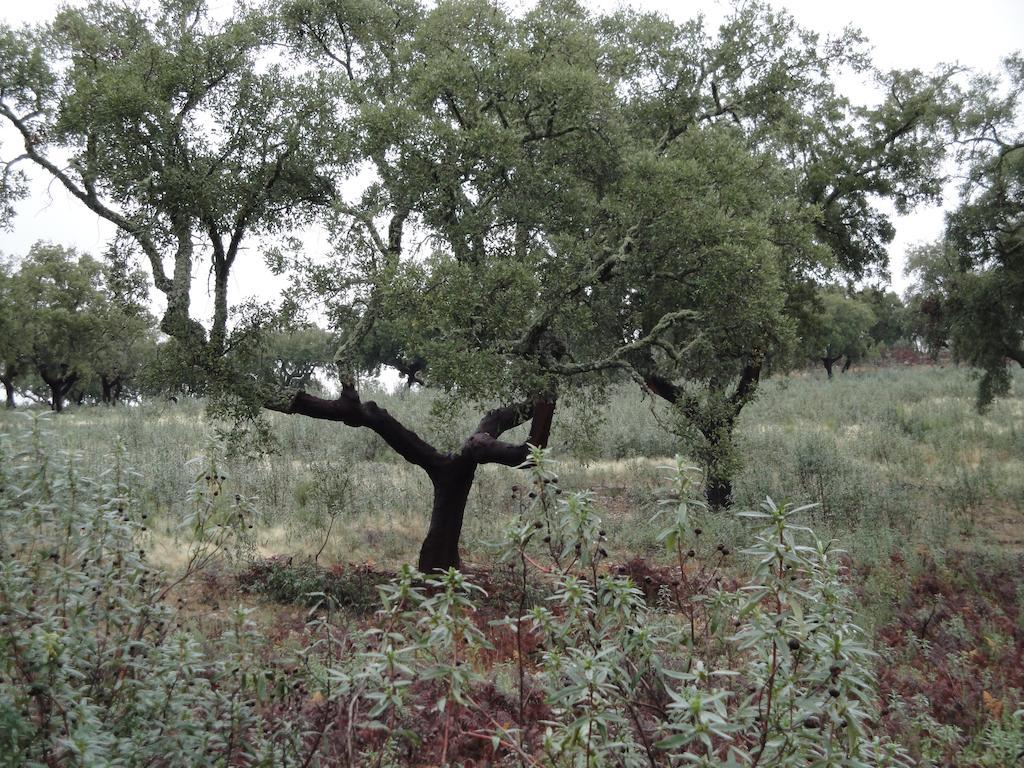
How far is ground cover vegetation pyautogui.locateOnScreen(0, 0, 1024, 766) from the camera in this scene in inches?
128

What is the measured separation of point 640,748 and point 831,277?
16.7 meters

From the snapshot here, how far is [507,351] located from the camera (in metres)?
10.7

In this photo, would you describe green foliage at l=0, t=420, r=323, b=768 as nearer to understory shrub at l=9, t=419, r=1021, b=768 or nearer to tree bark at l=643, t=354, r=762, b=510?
understory shrub at l=9, t=419, r=1021, b=768

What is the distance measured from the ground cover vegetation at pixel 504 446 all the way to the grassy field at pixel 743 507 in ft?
0.32

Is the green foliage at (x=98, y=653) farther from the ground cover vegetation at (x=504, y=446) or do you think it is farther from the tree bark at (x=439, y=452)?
the tree bark at (x=439, y=452)

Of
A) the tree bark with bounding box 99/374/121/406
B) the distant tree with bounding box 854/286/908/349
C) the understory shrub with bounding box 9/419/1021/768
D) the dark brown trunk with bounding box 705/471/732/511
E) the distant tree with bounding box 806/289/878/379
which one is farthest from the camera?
the distant tree with bounding box 854/286/908/349

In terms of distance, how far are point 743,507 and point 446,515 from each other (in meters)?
6.90

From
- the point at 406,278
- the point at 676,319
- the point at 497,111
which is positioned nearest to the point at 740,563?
the point at 676,319

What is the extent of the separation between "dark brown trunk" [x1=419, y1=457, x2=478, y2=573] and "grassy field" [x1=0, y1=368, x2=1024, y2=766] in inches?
23.8

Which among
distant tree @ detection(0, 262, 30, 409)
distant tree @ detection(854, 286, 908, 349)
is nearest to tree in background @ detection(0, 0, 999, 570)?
distant tree @ detection(0, 262, 30, 409)

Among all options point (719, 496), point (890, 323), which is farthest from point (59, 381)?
point (890, 323)

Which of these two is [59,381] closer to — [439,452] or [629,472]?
[629,472]

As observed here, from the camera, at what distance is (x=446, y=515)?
12680mm

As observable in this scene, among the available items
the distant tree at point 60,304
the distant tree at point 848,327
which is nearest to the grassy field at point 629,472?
the distant tree at point 60,304
